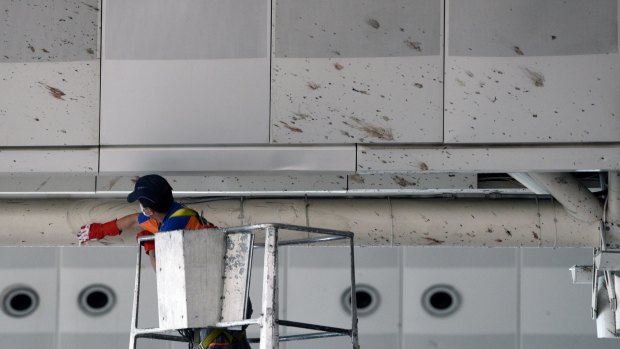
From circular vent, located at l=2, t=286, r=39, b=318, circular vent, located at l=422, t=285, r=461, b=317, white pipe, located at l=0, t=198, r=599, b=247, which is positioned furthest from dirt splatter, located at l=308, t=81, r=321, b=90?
circular vent, located at l=2, t=286, r=39, b=318

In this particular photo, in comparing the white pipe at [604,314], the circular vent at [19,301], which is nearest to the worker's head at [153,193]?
the white pipe at [604,314]

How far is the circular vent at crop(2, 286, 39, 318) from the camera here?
525 inches

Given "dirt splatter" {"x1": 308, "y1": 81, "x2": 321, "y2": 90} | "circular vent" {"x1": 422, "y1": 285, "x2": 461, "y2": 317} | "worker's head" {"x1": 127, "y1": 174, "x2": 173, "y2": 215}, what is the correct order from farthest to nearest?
"circular vent" {"x1": 422, "y1": 285, "x2": 461, "y2": 317} → "dirt splatter" {"x1": 308, "y1": 81, "x2": 321, "y2": 90} → "worker's head" {"x1": 127, "y1": 174, "x2": 173, "y2": 215}

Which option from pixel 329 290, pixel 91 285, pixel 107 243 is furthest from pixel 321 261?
pixel 107 243

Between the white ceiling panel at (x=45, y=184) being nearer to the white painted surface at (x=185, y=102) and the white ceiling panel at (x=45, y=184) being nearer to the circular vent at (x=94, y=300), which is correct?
the white painted surface at (x=185, y=102)

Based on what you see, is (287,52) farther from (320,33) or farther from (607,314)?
(607,314)

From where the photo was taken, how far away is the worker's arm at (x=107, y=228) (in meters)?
9.30

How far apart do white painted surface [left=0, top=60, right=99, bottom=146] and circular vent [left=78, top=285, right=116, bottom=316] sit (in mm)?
4013

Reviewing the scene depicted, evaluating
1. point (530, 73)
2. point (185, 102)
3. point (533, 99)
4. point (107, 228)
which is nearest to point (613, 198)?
point (533, 99)

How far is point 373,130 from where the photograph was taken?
29.9ft

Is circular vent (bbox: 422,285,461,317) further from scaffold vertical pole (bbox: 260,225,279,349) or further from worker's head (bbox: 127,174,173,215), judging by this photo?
scaffold vertical pole (bbox: 260,225,279,349)

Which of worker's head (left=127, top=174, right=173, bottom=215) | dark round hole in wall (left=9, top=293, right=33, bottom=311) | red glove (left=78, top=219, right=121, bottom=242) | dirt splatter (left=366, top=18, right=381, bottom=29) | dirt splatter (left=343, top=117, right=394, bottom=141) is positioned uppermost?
dirt splatter (left=366, top=18, right=381, bottom=29)

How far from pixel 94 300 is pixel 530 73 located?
607 centimetres

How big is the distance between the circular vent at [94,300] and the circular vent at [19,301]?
52 centimetres
